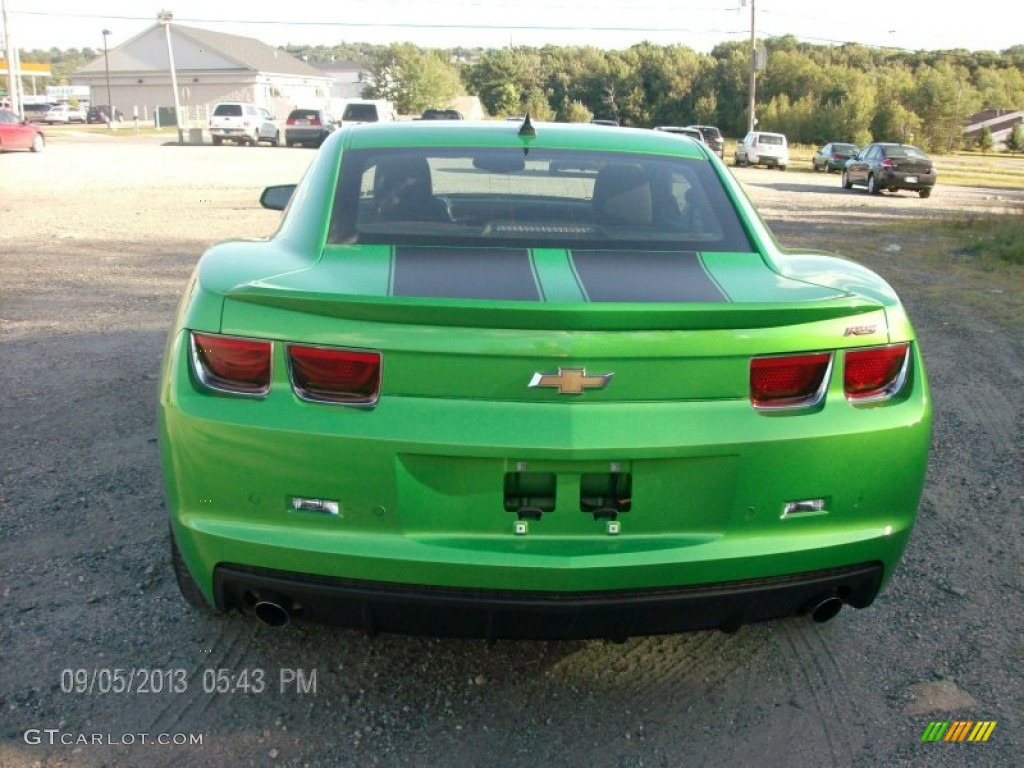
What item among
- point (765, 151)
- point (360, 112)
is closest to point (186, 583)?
point (765, 151)

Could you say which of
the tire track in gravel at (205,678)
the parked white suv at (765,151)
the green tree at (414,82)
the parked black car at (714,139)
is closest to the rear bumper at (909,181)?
the parked black car at (714,139)

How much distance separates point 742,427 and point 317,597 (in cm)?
114

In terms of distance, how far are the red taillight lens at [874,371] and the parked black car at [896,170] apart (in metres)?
26.9

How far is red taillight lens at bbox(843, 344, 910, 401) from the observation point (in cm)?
271

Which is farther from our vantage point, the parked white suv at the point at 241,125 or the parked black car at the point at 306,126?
the parked white suv at the point at 241,125

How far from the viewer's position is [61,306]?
27.2ft

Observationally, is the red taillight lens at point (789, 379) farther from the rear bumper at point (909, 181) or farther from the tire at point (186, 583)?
the rear bumper at point (909, 181)

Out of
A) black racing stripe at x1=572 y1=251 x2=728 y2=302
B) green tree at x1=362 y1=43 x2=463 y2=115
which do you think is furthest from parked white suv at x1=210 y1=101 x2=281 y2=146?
black racing stripe at x1=572 y1=251 x2=728 y2=302

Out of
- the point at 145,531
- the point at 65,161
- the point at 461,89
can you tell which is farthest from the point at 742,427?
the point at 461,89

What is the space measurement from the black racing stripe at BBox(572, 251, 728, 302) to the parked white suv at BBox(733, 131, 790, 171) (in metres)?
40.6

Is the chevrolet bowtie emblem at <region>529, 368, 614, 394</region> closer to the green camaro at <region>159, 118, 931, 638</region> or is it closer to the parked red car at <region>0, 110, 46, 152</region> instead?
the green camaro at <region>159, 118, 931, 638</region>

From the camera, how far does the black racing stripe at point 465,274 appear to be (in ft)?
8.59

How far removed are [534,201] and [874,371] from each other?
1402 millimetres

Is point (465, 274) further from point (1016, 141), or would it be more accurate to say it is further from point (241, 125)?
point (1016, 141)
